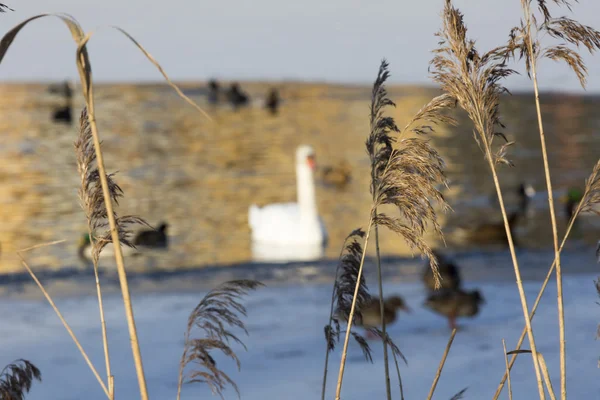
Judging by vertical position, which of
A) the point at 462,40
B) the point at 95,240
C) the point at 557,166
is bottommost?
the point at 557,166

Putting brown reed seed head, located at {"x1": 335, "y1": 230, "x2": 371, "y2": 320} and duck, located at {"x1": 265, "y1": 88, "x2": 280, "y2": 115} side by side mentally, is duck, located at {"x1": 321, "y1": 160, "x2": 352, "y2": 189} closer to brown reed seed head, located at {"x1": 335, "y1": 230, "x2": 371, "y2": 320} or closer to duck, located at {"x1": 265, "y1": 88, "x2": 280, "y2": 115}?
brown reed seed head, located at {"x1": 335, "y1": 230, "x2": 371, "y2": 320}

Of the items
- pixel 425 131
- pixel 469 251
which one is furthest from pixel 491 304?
pixel 425 131

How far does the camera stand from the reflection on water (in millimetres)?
13172

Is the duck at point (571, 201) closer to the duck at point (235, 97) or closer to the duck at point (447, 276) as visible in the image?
the duck at point (447, 276)

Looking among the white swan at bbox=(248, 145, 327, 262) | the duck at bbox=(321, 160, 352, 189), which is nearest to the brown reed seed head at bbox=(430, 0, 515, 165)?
the white swan at bbox=(248, 145, 327, 262)

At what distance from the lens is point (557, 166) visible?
78.8ft

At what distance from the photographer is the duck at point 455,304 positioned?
7.29 metres

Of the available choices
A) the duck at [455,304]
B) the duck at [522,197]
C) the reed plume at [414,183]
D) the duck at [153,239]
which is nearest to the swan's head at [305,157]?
the duck at [153,239]

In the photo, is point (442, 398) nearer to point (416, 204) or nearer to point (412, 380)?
point (412, 380)

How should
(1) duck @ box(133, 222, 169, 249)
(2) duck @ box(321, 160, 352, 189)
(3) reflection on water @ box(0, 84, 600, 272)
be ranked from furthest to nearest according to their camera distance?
1. (2) duck @ box(321, 160, 352, 189)
2. (3) reflection on water @ box(0, 84, 600, 272)
3. (1) duck @ box(133, 222, 169, 249)

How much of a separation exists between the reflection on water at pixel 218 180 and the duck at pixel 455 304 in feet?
12.6

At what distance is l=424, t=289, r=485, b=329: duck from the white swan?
4434 mm

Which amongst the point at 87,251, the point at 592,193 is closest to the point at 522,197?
the point at 87,251

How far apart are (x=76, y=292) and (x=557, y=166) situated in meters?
17.5
